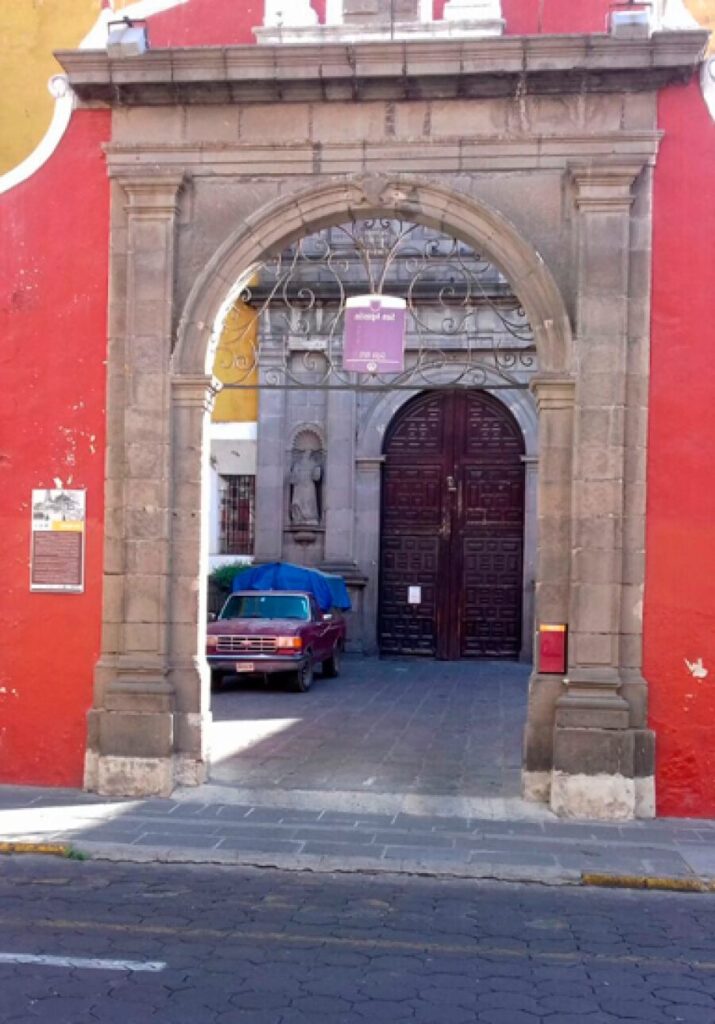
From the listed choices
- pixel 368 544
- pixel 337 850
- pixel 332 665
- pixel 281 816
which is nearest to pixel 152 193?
pixel 281 816

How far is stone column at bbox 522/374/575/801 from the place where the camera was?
9.51m

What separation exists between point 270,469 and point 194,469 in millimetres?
12010

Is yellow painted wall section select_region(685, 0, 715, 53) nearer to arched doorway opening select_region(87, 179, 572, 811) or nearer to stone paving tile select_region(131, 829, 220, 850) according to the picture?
arched doorway opening select_region(87, 179, 572, 811)

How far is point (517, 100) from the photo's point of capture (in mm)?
9727

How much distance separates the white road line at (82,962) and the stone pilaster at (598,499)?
14.0 feet

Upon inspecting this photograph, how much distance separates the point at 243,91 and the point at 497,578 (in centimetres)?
1330

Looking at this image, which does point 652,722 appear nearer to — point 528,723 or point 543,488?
point 528,723

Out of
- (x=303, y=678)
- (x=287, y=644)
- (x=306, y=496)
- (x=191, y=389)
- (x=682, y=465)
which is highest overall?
(x=191, y=389)

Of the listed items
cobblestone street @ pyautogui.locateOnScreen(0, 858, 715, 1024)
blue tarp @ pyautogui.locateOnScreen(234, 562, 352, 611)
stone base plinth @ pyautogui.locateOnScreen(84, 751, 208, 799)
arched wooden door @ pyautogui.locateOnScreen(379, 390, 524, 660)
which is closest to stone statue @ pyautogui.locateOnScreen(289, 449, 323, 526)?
arched wooden door @ pyautogui.locateOnScreen(379, 390, 524, 660)

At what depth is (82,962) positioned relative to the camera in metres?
5.91

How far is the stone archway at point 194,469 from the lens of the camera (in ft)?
31.2

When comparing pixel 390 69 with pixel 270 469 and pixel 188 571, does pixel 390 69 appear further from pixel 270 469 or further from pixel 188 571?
pixel 270 469

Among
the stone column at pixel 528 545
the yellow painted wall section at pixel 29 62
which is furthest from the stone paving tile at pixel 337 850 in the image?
the stone column at pixel 528 545

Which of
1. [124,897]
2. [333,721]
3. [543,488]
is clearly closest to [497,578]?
[333,721]
